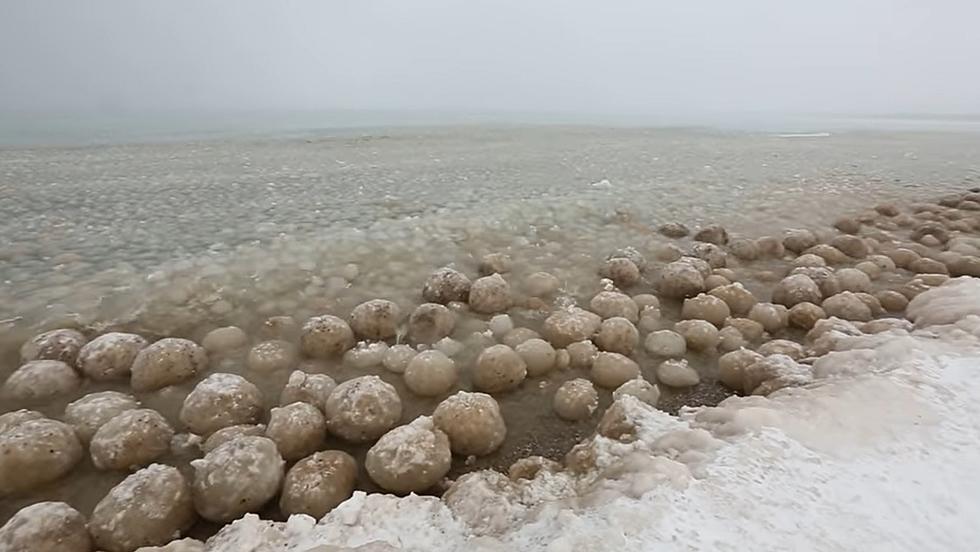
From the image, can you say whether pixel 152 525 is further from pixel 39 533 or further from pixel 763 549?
pixel 763 549

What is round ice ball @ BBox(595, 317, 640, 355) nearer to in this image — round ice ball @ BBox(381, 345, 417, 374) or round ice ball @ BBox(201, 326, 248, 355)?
round ice ball @ BBox(381, 345, 417, 374)

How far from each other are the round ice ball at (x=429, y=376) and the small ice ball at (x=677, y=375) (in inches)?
49.2

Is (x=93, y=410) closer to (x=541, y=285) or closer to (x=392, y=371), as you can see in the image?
(x=392, y=371)

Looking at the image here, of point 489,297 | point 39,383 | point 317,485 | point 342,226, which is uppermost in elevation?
point 342,226

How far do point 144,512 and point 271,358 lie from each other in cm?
125

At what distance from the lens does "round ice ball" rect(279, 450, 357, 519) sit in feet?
7.04

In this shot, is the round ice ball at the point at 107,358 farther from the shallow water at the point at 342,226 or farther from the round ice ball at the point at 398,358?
the round ice ball at the point at 398,358

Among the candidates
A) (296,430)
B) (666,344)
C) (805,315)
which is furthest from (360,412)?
(805,315)

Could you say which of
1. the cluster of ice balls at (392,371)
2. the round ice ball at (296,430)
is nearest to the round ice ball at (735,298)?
the cluster of ice balls at (392,371)

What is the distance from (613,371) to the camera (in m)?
3.06

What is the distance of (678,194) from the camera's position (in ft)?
24.8

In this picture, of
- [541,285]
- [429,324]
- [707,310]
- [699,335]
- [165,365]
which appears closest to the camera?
[165,365]

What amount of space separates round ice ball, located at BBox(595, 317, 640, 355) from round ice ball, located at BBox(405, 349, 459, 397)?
39.6 inches

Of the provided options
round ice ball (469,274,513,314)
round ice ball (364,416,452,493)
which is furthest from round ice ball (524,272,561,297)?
round ice ball (364,416,452,493)
